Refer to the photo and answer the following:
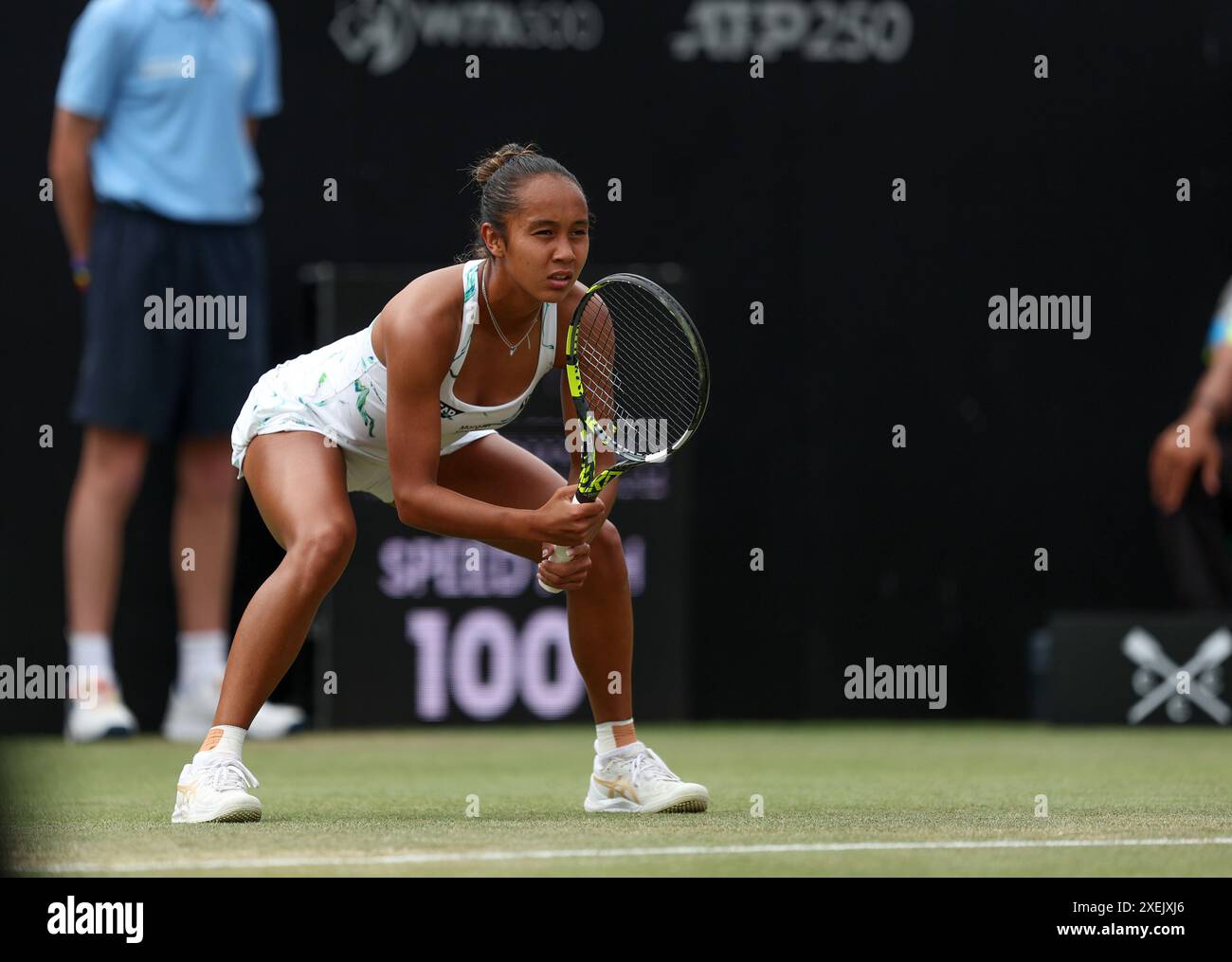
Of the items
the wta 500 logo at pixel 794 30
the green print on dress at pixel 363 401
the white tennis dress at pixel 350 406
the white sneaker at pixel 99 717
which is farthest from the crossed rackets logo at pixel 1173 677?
Result: the green print on dress at pixel 363 401

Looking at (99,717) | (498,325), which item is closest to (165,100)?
(99,717)

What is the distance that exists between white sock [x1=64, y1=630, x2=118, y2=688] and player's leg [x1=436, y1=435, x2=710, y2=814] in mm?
2859

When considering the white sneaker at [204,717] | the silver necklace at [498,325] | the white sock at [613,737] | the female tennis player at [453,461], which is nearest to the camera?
the female tennis player at [453,461]

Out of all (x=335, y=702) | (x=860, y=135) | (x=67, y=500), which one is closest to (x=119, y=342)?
(x=67, y=500)

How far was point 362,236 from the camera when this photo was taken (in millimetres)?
7883

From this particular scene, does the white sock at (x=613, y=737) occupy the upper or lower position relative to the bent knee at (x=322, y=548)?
lower

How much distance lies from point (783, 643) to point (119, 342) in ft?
8.92

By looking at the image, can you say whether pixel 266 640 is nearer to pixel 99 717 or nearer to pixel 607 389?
pixel 607 389

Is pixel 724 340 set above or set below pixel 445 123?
below

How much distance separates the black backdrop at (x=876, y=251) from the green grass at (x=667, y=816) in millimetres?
584

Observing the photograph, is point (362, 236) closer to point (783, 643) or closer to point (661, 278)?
point (661, 278)

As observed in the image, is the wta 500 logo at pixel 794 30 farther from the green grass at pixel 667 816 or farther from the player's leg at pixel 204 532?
the green grass at pixel 667 816

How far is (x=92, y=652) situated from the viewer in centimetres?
708

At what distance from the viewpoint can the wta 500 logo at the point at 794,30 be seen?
7.96 metres
